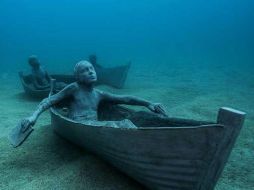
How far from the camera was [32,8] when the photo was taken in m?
145

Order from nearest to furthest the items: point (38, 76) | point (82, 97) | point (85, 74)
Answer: point (85, 74) < point (82, 97) < point (38, 76)

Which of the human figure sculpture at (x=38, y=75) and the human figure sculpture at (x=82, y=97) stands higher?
the human figure sculpture at (x=82, y=97)

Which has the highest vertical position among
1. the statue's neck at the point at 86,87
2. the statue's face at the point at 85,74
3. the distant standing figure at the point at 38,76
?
the statue's face at the point at 85,74

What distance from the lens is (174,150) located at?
361 centimetres

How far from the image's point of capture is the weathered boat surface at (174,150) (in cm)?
332

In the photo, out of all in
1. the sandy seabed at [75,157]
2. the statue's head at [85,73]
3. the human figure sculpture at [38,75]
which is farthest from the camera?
the human figure sculpture at [38,75]

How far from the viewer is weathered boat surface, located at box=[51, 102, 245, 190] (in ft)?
10.9

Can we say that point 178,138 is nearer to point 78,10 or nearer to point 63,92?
point 63,92

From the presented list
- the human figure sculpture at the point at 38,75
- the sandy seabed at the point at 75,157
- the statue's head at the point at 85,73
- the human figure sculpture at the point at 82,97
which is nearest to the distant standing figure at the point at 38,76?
the human figure sculpture at the point at 38,75

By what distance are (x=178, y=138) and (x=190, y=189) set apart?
66cm

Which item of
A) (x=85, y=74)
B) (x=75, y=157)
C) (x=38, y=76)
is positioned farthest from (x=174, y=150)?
(x=38, y=76)

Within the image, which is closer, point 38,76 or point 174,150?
point 174,150

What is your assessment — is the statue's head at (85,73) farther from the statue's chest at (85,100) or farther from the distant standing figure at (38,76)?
the distant standing figure at (38,76)

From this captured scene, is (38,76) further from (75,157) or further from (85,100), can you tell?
(75,157)
